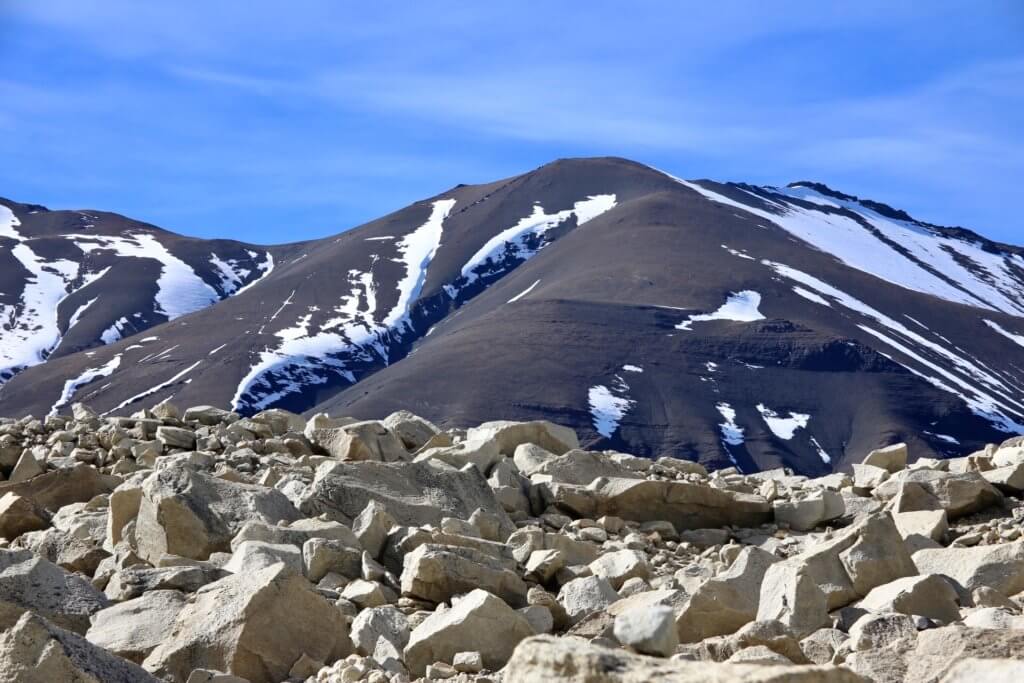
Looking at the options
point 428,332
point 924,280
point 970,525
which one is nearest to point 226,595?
point 970,525

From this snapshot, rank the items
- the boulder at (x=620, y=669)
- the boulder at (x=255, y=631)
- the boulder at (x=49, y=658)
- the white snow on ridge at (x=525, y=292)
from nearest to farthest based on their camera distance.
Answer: the boulder at (x=620, y=669), the boulder at (x=49, y=658), the boulder at (x=255, y=631), the white snow on ridge at (x=525, y=292)

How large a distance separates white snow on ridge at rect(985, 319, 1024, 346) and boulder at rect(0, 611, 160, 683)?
14343 cm

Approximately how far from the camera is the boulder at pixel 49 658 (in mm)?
5719

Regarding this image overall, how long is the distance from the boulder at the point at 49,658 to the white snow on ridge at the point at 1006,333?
14343 cm

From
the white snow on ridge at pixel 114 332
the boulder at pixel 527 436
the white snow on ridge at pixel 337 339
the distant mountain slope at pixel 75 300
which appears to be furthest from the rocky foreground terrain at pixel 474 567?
the white snow on ridge at pixel 114 332

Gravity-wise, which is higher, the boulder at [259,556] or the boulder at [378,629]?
the boulder at [259,556]

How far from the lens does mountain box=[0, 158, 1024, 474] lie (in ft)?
364

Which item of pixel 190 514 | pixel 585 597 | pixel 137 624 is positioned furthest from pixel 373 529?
pixel 137 624

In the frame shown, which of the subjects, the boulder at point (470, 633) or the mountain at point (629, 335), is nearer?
the boulder at point (470, 633)

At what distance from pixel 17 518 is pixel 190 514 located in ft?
6.77

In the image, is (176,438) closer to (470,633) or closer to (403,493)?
(403,493)

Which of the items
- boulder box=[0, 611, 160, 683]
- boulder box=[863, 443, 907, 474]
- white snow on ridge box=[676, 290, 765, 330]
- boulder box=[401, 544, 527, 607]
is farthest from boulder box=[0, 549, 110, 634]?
white snow on ridge box=[676, 290, 765, 330]

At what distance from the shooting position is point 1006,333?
461ft

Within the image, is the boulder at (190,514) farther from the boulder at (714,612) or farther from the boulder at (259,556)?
the boulder at (714,612)
